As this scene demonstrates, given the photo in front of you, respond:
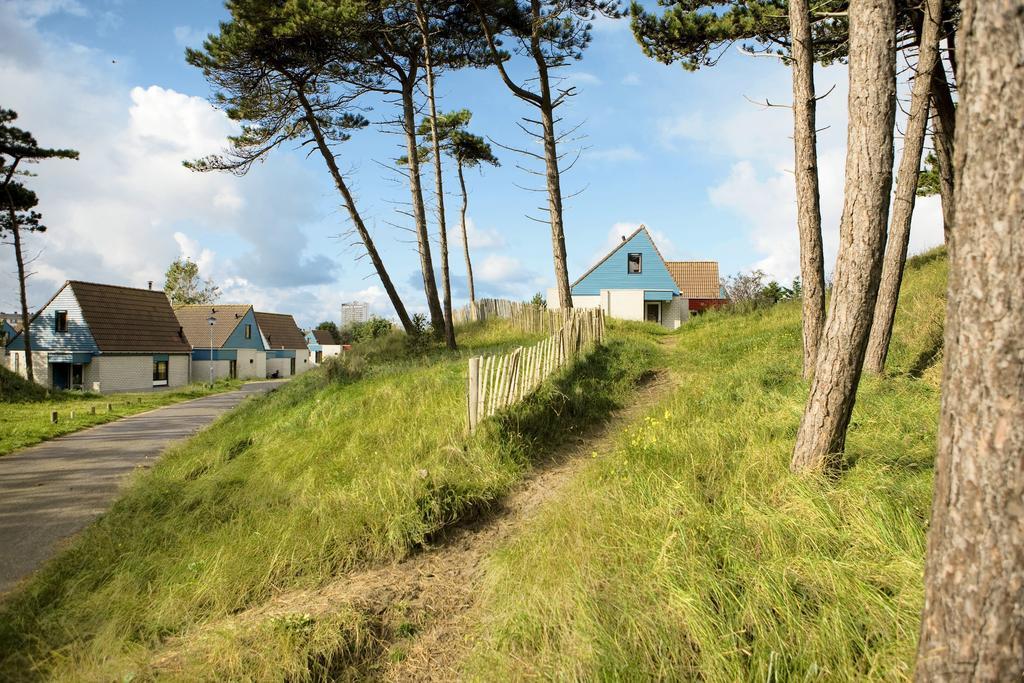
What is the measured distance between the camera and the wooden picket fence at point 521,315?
17453 mm

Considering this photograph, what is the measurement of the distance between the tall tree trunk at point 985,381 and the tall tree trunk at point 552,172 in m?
13.2

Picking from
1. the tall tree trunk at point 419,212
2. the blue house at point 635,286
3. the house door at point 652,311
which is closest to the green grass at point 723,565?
the tall tree trunk at point 419,212

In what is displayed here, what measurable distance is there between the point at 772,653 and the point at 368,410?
7.51m

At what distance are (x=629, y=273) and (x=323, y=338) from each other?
6041 centimetres

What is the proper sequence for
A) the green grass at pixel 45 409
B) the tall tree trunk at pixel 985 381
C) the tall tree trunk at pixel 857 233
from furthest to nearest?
the green grass at pixel 45 409 → the tall tree trunk at pixel 857 233 → the tall tree trunk at pixel 985 381

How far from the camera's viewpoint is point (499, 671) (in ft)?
12.2

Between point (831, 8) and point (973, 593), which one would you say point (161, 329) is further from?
point (973, 593)

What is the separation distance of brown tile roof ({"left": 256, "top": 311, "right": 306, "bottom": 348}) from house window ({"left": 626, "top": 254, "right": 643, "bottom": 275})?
36.2 m

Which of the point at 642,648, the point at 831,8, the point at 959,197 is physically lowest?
the point at 642,648

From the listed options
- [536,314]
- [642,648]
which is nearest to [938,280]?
[536,314]

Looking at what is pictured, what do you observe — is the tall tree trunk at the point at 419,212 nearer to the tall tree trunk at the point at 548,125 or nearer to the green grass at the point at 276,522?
the tall tree trunk at the point at 548,125

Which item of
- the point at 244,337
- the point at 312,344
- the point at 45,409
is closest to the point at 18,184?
the point at 45,409

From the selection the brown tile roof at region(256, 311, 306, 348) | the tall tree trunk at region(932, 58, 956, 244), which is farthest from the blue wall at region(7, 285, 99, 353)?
the tall tree trunk at region(932, 58, 956, 244)

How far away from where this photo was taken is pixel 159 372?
128ft
